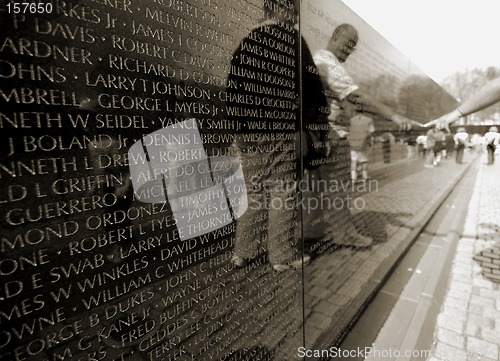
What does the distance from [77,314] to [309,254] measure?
5.43 ft

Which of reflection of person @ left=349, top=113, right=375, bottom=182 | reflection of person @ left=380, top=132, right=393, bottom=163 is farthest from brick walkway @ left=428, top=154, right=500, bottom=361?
reflection of person @ left=380, top=132, right=393, bottom=163

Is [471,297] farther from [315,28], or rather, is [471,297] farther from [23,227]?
[23,227]

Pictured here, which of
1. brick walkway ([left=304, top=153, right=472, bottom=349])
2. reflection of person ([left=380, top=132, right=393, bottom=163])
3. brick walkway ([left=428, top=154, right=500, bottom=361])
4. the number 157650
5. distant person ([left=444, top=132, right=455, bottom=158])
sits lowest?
brick walkway ([left=428, top=154, right=500, bottom=361])

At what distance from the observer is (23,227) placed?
905 millimetres

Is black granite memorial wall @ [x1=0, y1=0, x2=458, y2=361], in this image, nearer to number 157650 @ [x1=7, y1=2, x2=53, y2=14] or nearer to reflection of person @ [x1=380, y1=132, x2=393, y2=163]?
number 157650 @ [x1=7, y1=2, x2=53, y2=14]

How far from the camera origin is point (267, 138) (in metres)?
1.85

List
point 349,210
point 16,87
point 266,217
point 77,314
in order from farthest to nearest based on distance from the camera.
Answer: point 349,210 < point 266,217 < point 77,314 < point 16,87

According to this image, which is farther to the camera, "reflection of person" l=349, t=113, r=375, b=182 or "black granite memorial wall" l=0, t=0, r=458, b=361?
"reflection of person" l=349, t=113, r=375, b=182

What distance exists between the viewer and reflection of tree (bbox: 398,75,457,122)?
16.7 feet

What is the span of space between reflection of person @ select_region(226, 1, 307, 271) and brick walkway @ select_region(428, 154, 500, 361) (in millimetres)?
1692

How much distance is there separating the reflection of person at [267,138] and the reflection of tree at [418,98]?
11.5 feet

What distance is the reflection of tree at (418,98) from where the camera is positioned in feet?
16.7

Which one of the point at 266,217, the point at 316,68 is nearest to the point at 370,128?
the point at 316,68

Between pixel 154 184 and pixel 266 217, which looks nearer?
pixel 154 184
